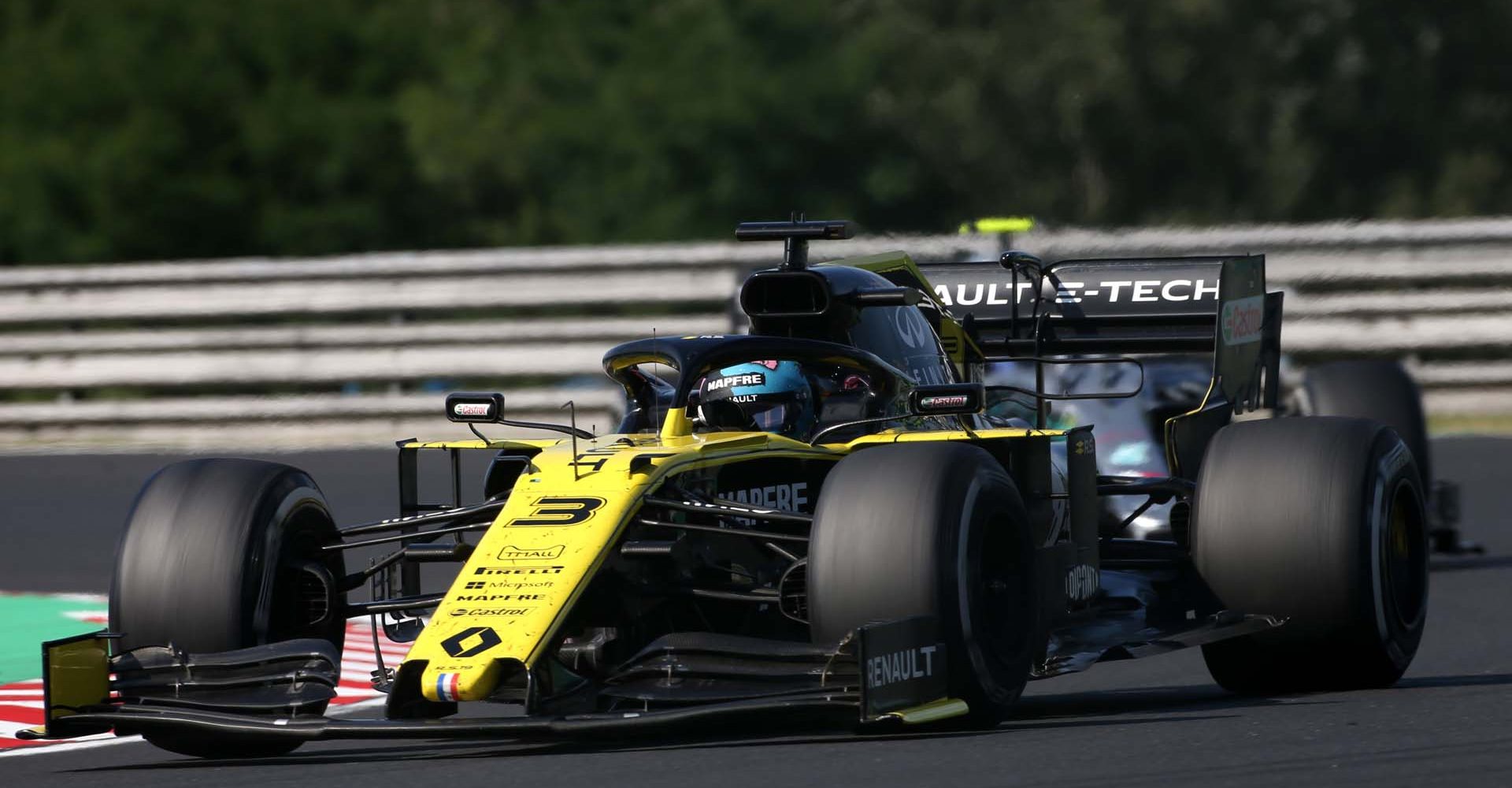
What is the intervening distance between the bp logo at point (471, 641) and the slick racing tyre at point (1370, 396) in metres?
5.94

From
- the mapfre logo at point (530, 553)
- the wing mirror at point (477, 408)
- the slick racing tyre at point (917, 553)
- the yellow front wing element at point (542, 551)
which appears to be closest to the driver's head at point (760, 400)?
the yellow front wing element at point (542, 551)

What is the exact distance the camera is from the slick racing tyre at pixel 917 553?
6352mm

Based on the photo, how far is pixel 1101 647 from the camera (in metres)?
7.59

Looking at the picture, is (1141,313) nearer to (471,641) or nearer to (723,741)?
(723,741)

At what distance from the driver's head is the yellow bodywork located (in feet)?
1.06

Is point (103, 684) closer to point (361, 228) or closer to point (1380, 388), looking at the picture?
point (1380, 388)

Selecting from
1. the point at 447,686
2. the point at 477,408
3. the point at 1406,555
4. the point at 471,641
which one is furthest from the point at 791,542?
the point at 1406,555

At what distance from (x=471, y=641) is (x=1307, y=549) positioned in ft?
9.64

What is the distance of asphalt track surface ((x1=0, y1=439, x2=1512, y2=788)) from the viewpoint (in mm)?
5832

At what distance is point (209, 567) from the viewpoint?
22.5 feet

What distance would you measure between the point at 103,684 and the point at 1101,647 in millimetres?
3160

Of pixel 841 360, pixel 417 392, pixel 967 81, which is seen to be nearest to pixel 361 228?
pixel 417 392

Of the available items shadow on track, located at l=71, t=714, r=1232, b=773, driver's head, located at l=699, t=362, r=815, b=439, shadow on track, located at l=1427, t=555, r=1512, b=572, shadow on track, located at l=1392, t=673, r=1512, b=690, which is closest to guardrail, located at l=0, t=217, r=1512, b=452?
shadow on track, located at l=1427, t=555, r=1512, b=572

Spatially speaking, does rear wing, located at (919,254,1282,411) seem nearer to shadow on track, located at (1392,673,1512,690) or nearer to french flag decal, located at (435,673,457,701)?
shadow on track, located at (1392,673,1512,690)
